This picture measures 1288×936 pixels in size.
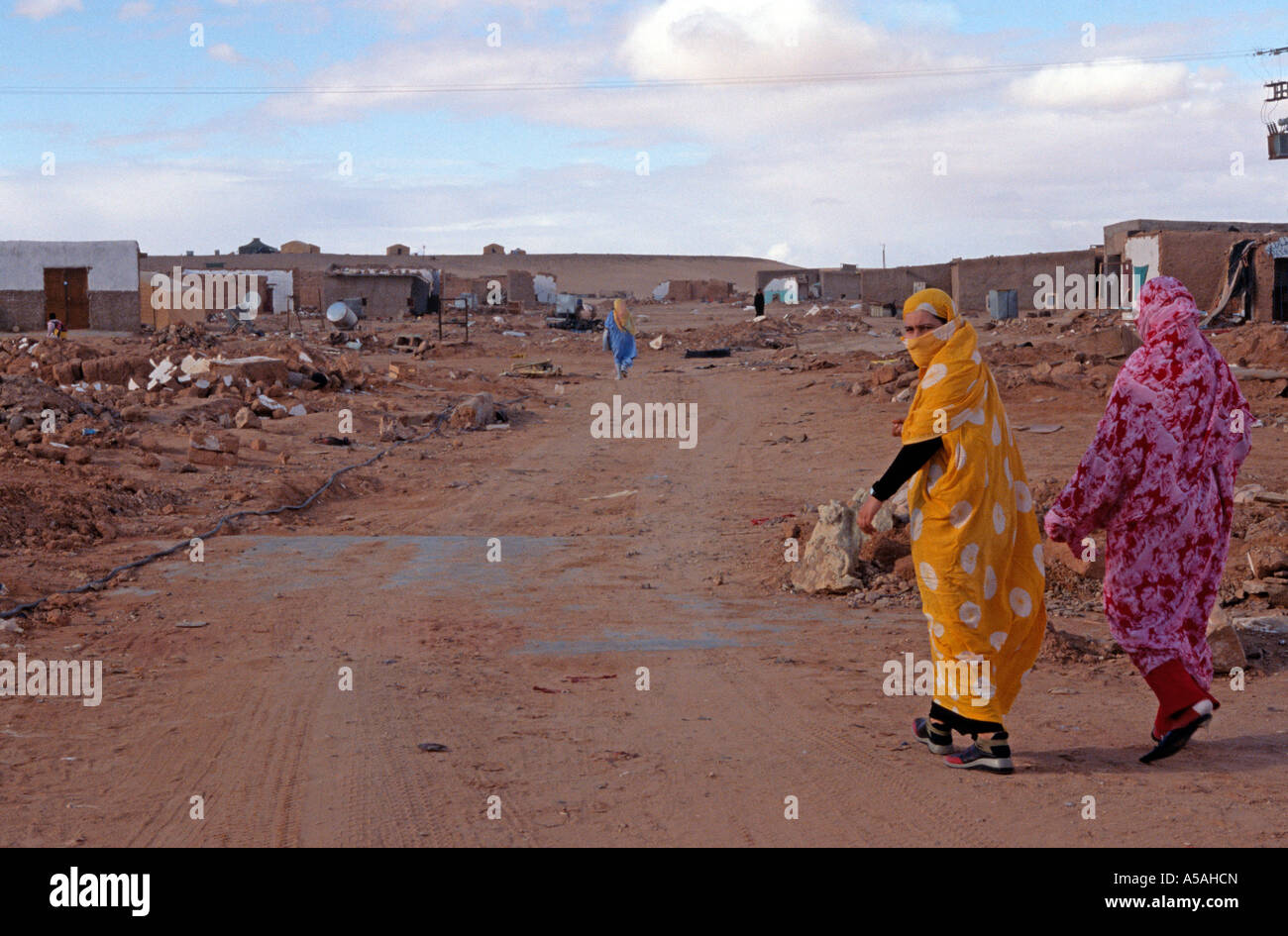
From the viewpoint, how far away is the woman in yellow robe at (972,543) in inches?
163

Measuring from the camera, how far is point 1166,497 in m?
4.46

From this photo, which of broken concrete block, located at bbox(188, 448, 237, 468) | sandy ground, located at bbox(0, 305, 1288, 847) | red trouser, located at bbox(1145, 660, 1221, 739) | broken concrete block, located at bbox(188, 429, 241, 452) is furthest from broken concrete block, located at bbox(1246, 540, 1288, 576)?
broken concrete block, located at bbox(188, 429, 241, 452)

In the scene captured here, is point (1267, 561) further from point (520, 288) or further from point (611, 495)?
point (520, 288)

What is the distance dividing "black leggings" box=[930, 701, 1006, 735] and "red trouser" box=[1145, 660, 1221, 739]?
2.08 ft

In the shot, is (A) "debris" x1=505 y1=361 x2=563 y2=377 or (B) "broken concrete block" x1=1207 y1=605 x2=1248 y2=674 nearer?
(B) "broken concrete block" x1=1207 y1=605 x2=1248 y2=674

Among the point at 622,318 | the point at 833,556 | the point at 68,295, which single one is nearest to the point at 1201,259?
the point at 622,318

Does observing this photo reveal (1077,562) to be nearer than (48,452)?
Yes

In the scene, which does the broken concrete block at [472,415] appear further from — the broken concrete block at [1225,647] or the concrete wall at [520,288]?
the concrete wall at [520,288]

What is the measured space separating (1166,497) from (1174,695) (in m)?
0.71

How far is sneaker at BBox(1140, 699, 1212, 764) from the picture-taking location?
429cm

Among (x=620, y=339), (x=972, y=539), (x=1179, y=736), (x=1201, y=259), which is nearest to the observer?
(x=972, y=539)

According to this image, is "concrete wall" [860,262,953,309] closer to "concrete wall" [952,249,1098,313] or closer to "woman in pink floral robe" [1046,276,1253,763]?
"concrete wall" [952,249,1098,313]
